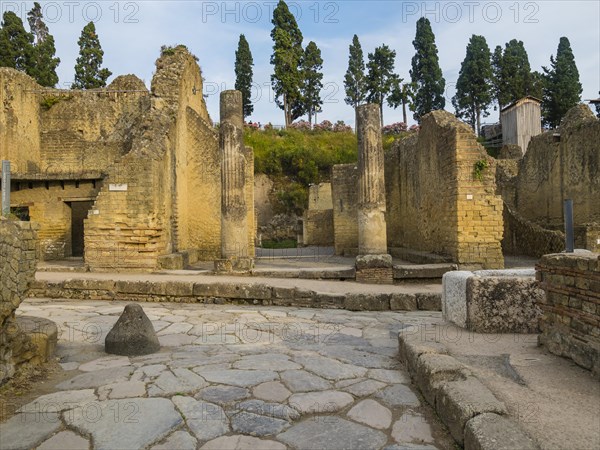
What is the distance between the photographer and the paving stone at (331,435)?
2.42 meters

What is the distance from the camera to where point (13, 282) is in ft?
11.2

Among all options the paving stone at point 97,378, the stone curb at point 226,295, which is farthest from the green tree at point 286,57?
the paving stone at point 97,378

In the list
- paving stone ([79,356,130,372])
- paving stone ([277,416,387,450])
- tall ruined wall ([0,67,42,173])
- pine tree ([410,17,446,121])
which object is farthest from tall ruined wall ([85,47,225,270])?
pine tree ([410,17,446,121])

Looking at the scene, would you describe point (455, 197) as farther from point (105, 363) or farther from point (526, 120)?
point (526, 120)

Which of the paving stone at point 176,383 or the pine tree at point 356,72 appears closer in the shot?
the paving stone at point 176,383

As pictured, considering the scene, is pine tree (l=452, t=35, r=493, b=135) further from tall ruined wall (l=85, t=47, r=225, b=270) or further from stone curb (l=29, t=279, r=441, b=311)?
stone curb (l=29, t=279, r=441, b=311)

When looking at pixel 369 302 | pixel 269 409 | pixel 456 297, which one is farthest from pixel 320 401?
pixel 369 302

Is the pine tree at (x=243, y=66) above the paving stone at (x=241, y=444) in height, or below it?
above

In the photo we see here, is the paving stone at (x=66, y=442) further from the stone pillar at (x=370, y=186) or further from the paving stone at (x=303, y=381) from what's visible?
the stone pillar at (x=370, y=186)

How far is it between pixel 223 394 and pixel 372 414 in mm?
1121

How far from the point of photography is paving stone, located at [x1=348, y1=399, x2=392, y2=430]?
2703 mm

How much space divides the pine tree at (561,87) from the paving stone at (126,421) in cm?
3904

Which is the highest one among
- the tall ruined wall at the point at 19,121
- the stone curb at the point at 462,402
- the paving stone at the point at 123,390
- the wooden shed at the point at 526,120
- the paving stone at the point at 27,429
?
the wooden shed at the point at 526,120

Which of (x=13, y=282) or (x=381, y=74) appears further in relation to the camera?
(x=381, y=74)
